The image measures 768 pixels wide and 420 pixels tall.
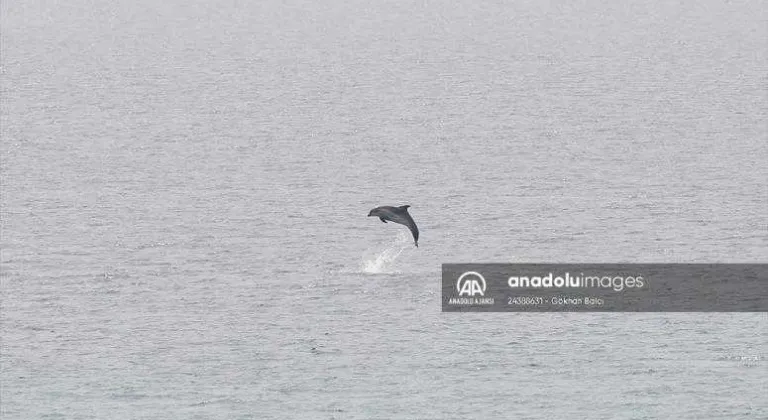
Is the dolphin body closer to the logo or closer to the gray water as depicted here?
the gray water

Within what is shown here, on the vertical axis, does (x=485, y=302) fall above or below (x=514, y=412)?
above

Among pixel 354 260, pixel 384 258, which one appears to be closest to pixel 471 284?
pixel 384 258

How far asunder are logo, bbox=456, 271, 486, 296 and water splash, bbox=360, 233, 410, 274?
4565 millimetres

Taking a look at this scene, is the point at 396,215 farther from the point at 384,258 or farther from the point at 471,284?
the point at 384,258

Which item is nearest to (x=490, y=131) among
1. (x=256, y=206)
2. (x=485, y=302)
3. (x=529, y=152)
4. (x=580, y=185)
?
(x=529, y=152)

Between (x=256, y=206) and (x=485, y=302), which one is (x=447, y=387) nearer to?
(x=485, y=302)

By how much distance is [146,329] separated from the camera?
280 feet

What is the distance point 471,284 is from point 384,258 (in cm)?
595

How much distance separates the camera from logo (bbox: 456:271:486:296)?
94.6 metres

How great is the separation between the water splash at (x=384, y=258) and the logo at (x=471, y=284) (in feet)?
15.0

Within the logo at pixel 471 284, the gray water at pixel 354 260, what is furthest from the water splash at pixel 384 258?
the logo at pixel 471 284

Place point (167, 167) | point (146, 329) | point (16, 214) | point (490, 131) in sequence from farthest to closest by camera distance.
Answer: point (490, 131)
point (167, 167)
point (16, 214)
point (146, 329)

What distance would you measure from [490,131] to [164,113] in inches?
1691

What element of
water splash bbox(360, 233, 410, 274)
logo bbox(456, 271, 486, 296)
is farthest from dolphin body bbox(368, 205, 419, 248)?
water splash bbox(360, 233, 410, 274)
